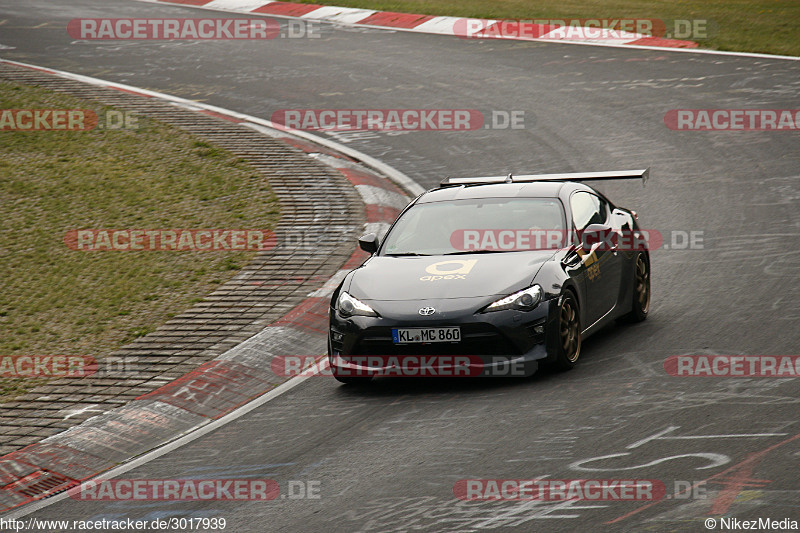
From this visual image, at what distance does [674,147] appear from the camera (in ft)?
53.8

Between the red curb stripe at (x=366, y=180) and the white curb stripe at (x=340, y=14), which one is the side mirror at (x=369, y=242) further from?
the white curb stripe at (x=340, y=14)

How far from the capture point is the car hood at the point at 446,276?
27.6ft

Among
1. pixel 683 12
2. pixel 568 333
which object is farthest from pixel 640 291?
pixel 683 12

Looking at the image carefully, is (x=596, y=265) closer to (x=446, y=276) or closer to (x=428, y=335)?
(x=446, y=276)

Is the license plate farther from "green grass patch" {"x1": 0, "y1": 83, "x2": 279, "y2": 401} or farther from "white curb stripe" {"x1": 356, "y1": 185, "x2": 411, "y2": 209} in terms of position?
"white curb stripe" {"x1": 356, "y1": 185, "x2": 411, "y2": 209}

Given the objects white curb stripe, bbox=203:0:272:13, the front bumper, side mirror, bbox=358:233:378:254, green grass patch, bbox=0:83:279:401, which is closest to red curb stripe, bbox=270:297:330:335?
side mirror, bbox=358:233:378:254

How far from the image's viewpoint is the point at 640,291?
10.2 m

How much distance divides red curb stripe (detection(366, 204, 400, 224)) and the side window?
3723 mm

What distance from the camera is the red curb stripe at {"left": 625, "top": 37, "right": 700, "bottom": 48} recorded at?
72.4 ft

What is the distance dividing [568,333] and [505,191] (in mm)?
1797

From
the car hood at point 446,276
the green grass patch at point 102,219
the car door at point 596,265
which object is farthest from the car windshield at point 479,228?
the green grass patch at point 102,219

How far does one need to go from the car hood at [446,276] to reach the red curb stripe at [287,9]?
19412 mm

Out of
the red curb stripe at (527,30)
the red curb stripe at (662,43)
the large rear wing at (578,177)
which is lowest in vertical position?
the large rear wing at (578,177)

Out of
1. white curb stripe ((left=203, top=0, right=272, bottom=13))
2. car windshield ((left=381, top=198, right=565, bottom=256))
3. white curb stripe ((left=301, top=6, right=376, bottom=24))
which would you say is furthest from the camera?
white curb stripe ((left=203, top=0, right=272, bottom=13))
